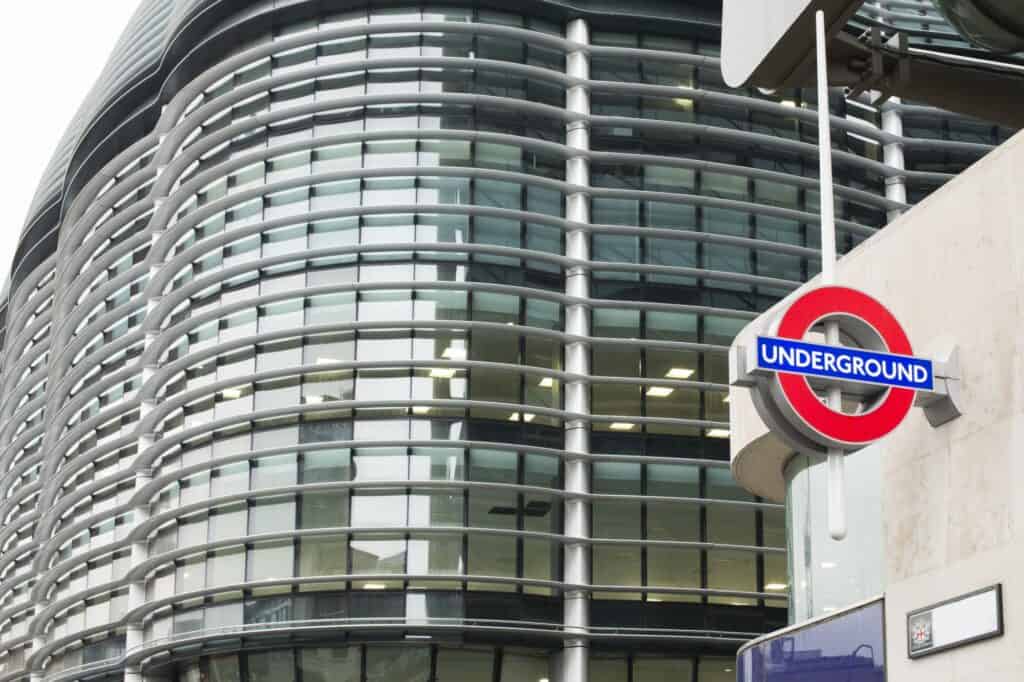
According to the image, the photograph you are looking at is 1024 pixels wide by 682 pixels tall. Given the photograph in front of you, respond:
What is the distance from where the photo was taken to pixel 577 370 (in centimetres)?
3712

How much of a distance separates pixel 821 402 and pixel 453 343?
25018 mm

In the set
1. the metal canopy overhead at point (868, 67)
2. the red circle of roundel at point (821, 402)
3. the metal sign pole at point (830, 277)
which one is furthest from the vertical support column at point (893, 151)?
the red circle of roundel at point (821, 402)

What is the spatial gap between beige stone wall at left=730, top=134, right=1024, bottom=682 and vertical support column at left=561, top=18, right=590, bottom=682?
71.7 feet

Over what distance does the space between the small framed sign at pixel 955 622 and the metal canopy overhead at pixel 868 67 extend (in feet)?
22.2

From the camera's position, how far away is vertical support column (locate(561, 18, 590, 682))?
117 ft

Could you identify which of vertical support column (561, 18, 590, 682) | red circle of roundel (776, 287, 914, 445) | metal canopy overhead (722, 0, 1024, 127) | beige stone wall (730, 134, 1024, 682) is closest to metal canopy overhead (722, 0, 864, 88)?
metal canopy overhead (722, 0, 1024, 127)

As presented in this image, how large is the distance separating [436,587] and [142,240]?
15.5 m

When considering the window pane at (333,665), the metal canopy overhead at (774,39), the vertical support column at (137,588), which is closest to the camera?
the metal canopy overhead at (774,39)

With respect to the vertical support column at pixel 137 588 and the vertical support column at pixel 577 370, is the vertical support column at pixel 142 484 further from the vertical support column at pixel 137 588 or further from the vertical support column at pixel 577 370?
the vertical support column at pixel 577 370

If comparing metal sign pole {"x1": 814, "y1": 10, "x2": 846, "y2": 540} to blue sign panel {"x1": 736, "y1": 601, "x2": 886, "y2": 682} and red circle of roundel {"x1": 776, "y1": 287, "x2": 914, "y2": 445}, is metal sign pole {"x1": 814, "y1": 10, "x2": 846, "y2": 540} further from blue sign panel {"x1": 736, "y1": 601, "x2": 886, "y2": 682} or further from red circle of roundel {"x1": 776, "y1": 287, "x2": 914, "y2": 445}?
blue sign panel {"x1": 736, "y1": 601, "x2": 886, "y2": 682}

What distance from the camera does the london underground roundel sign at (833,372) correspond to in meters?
11.9

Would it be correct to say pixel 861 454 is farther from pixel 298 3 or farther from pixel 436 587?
pixel 298 3

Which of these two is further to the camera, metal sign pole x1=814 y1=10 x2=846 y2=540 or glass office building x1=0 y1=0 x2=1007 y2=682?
glass office building x1=0 y1=0 x2=1007 y2=682

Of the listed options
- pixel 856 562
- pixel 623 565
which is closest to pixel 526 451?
pixel 623 565
